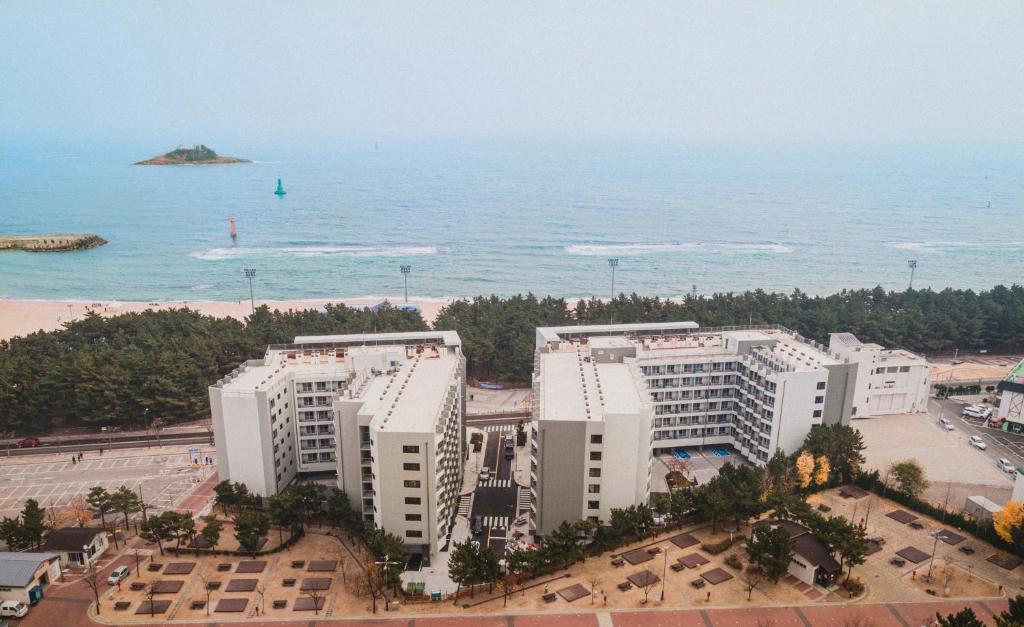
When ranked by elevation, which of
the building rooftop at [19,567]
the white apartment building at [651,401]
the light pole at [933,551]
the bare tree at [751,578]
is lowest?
the bare tree at [751,578]

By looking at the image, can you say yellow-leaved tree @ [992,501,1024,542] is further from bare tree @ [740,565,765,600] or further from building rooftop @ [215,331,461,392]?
building rooftop @ [215,331,461,392]

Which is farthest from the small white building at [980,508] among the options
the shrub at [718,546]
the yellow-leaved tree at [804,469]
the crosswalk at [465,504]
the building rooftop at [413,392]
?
the building rooftop at [413,392]

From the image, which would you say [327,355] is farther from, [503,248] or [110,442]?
[503,248]

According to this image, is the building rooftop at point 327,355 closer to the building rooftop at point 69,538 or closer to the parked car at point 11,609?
the building rooftop at point 69,538

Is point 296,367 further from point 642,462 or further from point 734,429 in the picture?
point 734,429

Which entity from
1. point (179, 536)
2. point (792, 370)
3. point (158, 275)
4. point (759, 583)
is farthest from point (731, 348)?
point (158, 275)

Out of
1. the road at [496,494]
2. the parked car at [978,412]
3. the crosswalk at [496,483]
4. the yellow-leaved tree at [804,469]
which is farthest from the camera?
the parked car at [978,412]
